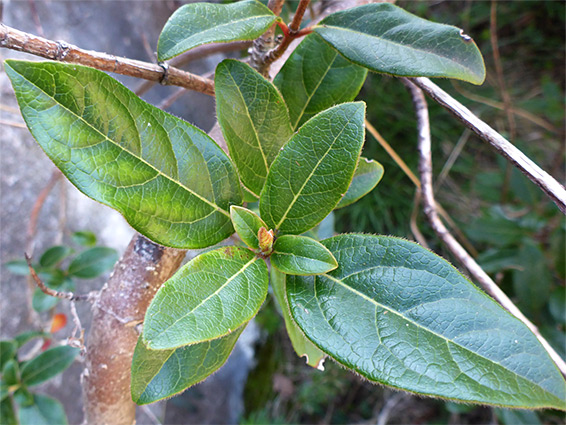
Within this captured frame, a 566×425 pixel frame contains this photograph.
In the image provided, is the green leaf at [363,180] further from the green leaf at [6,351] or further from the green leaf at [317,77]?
the green leaf at [6,351]

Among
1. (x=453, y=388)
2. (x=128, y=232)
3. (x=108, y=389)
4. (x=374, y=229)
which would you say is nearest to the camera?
(x=453, y=388)

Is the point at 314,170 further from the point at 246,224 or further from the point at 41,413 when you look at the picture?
the point at 41,413

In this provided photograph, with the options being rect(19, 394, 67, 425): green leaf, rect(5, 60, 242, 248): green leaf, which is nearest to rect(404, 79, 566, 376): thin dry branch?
rect(5, 60, 242, 248): green leaf

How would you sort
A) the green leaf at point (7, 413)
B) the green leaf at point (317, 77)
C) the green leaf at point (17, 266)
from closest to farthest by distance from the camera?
the green leaf at point (317, 77) < the green leaf at point (7, 413) < the green leaf at point (17, 266)

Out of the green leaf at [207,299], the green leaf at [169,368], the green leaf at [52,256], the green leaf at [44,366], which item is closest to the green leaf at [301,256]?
the green leaf at [207,299]

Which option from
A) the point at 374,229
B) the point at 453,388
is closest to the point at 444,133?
the point at 374,229

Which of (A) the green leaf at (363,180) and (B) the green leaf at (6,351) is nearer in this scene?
(A) the green leaf at (363,180)

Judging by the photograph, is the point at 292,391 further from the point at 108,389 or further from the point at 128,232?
the point at 108,389

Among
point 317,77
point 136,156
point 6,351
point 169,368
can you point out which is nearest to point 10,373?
point 6,351
